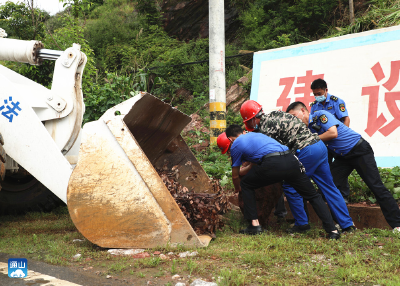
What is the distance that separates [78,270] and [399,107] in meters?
4.98

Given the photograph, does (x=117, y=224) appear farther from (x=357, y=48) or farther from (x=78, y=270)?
(x=357, y=48)

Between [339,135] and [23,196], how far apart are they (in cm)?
387

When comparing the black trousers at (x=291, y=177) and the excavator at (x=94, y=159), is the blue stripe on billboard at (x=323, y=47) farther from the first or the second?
the black trousers at (x=291, y=177)

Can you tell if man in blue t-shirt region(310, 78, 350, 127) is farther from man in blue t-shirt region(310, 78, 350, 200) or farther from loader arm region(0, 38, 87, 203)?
loader arm region(0, 38, 87, 203)

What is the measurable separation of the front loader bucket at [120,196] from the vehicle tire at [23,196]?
1721 millimetres

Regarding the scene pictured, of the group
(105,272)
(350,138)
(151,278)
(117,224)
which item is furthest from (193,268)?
(350,138)

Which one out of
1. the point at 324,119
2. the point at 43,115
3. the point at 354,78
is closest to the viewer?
the point at 324,119

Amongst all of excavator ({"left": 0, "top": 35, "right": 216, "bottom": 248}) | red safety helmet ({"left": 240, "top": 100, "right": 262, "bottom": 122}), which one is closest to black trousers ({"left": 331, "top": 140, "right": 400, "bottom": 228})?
red safety helmet ({"left": 240, "top": 100, "right": 262, "bottom": 122})

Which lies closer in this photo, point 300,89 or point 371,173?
point 371,173

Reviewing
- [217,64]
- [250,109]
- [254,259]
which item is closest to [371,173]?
[250,109]

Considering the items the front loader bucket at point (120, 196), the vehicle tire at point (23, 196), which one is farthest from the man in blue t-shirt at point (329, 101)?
the vehicle tire at point (23, 196)

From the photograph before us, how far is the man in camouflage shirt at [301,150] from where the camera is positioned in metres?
3.80

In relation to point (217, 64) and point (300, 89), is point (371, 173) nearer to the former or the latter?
point (300, 89)

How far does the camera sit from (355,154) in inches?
154
